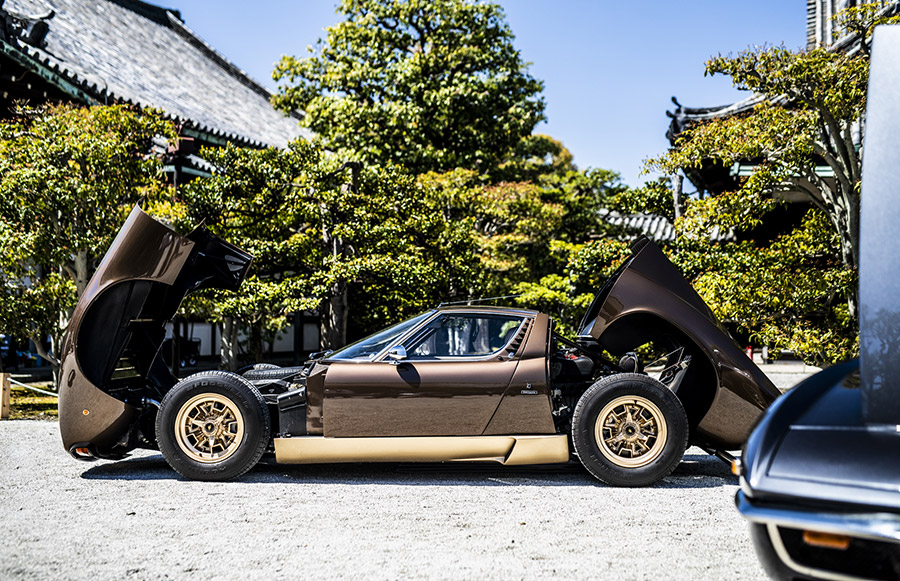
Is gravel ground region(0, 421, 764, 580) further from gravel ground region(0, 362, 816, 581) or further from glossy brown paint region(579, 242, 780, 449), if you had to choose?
glossy brown paint region(579, 242, 780, 449)

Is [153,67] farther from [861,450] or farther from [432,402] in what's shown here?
[861,450]

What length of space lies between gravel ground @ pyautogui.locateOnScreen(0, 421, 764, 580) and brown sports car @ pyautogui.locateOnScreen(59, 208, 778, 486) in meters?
0.25

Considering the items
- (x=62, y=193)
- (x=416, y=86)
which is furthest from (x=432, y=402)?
(x=416, y=86)

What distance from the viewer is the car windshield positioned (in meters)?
5.35

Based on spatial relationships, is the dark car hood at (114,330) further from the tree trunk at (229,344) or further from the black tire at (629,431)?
the tree trunk at (229,344)

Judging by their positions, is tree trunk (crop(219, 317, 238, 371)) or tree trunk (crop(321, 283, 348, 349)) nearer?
tree trunk (crop(321, 283, 348, 349))

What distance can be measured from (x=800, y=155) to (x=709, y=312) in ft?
10.1

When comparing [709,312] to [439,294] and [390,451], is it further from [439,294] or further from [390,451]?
[439,294]

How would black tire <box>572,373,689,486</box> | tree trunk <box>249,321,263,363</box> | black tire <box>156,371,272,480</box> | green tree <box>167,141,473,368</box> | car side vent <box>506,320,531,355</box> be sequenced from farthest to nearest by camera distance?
tree trunk <box>249,321,263,363</box>, green tree <box>167,141,473,368</box>, car side vent <box>506,320,531,355</box>, black tire <box>156,371,272,480</box>, black tire <box>572,373,689,486</box>

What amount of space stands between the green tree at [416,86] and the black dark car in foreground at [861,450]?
46.6 ft

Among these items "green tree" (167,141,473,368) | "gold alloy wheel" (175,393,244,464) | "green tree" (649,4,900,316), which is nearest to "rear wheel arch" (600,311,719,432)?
"gold alloy wheel" (175,393,244,464)

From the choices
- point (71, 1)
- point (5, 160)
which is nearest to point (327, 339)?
point (5, 160)

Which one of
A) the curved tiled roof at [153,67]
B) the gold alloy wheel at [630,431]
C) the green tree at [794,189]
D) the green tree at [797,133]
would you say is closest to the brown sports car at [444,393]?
the gold alloy wheel at [630,431]

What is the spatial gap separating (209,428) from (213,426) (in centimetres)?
3
